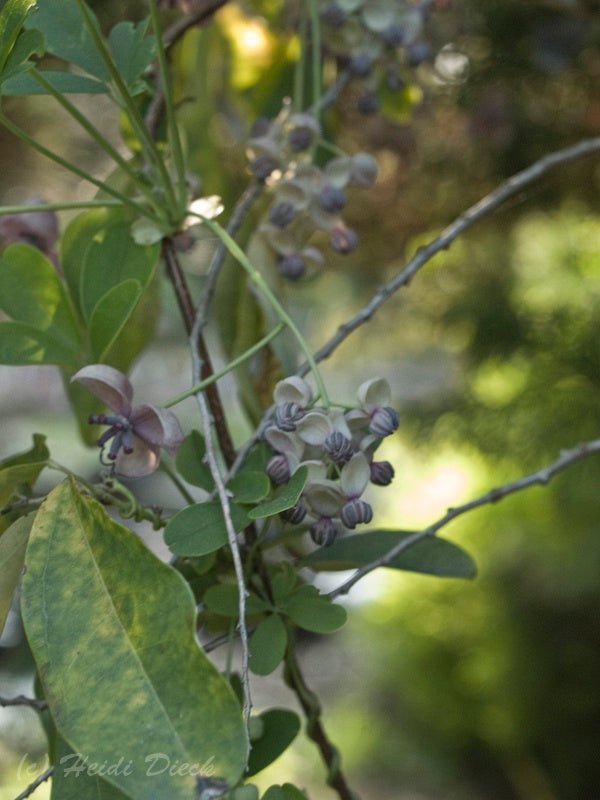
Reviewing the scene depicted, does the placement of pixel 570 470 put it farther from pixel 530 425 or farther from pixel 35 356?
pixel 35 356

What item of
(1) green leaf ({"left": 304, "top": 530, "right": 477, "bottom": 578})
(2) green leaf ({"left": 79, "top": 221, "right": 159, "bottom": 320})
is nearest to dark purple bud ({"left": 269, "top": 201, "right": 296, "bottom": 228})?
(2) green leaf ({"left": 79, "top": 221, "right": 159, "bottom": 320})

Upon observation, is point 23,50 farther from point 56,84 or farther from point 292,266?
point 292,266

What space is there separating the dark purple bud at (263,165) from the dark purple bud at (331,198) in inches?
1.4

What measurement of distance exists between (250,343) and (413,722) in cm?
108

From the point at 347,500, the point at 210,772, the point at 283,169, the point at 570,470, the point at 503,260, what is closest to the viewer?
the point at 210,772

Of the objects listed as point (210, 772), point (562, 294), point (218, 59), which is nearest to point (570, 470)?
point (562, 294)

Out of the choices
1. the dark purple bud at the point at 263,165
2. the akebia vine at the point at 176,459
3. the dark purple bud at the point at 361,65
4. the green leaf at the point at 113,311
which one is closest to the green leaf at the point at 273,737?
the akebia vine at the point at 176,459

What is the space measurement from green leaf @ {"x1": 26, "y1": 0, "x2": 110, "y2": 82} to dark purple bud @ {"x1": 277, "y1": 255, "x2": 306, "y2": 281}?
178mm

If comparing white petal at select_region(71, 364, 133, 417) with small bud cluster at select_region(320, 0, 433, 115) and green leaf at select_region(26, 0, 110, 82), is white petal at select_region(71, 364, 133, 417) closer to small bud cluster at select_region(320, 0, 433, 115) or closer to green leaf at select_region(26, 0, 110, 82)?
green leaf at select_region(26, 0, 110, 82)

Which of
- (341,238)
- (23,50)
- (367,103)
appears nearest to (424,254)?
(341,238)

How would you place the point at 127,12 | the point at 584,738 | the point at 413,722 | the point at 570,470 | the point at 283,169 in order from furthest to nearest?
the point at 413,722, the point at 584,738, the point at 570,470, the point at 127,12, the point at 283,169

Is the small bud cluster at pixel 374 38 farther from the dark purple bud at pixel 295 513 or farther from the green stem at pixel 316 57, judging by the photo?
the dark purple bud at pixel 295 513

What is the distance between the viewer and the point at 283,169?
22.9 inches

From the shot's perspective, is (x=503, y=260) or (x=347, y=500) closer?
(x=347, y=500)
